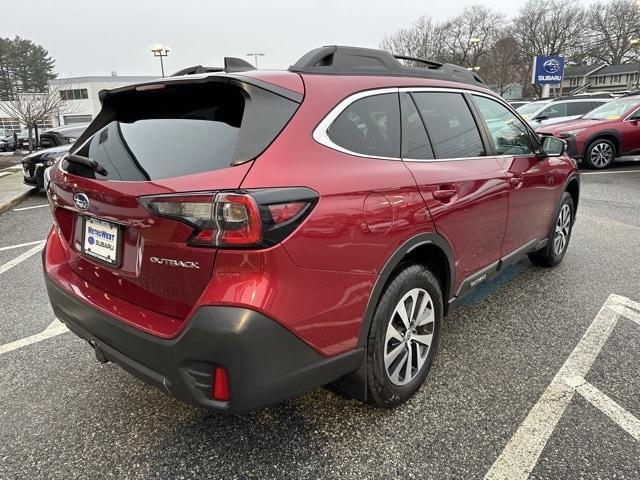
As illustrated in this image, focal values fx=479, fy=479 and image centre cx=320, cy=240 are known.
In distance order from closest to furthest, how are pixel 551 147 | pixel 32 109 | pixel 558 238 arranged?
pixel 551 147 < pixel 558 238 < pixel 32 109

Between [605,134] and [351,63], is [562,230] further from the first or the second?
[605,134]

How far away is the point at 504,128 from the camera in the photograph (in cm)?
346

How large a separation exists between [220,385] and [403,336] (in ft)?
3.38

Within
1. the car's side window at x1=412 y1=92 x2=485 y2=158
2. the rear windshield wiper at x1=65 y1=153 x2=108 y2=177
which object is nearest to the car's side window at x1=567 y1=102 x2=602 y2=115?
the car's side window at x1=412 y1=92 x2=485 y2=158

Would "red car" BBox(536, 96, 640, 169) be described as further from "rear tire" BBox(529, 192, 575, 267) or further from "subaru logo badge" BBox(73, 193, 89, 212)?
"subaru logo badge" BBox(73, 193, 89, 212)

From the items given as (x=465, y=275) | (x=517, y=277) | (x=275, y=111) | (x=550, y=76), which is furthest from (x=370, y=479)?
(x=550, y=76)

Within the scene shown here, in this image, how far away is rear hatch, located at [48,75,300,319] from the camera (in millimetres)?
1761

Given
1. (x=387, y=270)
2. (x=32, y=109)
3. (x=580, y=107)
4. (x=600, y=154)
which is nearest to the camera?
(x=387, y=270)

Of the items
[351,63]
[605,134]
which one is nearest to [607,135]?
[605,134]

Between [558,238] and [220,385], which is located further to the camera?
[558,238]

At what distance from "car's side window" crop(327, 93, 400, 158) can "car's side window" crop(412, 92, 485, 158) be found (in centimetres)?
29

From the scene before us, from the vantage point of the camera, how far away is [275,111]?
192 centimetres

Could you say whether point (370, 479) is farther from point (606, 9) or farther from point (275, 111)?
point (606, 9)

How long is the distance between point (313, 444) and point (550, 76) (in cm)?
3456
